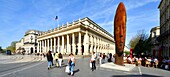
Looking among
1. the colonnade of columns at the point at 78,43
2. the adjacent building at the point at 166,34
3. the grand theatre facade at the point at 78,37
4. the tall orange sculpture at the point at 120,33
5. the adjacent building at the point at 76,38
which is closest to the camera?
the tall orange sculpture at the point at 120,33

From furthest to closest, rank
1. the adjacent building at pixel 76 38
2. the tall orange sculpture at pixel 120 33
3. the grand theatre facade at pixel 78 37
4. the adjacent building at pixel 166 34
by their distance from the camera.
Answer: the adjacent building at pixel 76 38 < the grand theatre facade at pixel 78 37 < the adjacent building at pixel 166 34 < the tall orange sculpture at pixel 120 33

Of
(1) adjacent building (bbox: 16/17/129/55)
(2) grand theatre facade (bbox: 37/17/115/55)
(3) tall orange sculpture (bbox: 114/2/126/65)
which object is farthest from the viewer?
(1) adjacent building (bbox: 16/17/129/55)

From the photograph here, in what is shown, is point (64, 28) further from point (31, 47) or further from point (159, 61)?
point (31, 47)

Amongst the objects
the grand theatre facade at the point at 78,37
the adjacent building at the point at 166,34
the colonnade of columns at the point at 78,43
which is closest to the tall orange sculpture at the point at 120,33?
the adjacent building at the point at 166,34

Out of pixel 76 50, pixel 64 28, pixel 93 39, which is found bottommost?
pixel 76 50

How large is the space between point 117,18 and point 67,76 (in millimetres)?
9924

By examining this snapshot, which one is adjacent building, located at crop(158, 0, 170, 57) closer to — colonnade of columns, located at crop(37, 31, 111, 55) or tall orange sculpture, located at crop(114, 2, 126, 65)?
tall orange sculpture, located at crop(114, 2, 126, 65)

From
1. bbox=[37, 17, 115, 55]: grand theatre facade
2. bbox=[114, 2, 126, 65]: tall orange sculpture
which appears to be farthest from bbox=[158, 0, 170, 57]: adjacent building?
bbox=[37, 17, 115, 55]: grand theatre facade

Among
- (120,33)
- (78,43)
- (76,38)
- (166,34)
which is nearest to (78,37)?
(78,43)

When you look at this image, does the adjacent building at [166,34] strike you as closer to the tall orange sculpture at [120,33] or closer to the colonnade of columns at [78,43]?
the tall orange sculpture at [120,33]

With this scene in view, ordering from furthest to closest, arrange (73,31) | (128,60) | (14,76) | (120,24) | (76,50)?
(76,50) < (73,31) < (128,60) < (120,24) < (14,76)

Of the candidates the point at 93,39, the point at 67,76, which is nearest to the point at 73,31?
the point at 93,39

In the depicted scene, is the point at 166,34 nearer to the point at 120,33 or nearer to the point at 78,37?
the point at 120,33

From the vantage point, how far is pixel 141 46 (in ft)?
162
